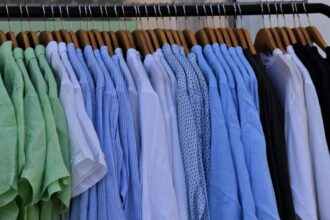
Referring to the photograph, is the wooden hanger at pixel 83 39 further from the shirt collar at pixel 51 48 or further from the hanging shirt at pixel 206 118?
the hanging shirt at pixel 206 118

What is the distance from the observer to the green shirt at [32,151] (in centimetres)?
80

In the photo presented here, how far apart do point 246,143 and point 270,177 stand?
0.07m

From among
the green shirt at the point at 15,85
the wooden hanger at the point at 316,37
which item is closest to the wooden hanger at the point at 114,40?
the green shirt at the point at 15,85

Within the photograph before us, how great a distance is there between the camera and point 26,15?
1062mm

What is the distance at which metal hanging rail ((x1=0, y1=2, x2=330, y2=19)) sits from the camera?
1.07 meters

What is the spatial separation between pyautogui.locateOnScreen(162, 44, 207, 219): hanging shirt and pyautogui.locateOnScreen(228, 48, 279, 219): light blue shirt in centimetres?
8

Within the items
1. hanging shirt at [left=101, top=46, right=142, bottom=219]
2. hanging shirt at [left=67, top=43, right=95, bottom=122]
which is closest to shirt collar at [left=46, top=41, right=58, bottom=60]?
hanging shirt at [left=67, top=43, right=95, bottom=122]

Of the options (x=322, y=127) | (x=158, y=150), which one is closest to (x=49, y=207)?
(x=158, y=150)

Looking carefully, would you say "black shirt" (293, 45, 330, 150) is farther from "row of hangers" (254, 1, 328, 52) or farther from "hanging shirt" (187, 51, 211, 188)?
"hanging shirt" (187, 51, 211, 188)

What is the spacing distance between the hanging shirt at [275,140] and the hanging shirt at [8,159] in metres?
0.45

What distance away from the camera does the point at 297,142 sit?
0.98 m

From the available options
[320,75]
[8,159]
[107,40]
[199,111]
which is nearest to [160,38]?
[107,40]

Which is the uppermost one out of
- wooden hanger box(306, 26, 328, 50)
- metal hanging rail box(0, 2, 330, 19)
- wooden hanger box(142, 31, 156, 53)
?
metal hanging rail box(0, 2, 330, 19)

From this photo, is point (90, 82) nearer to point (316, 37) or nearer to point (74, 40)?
point (74, 40)
